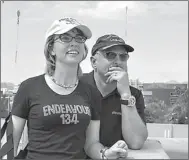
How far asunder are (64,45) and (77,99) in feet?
0.82

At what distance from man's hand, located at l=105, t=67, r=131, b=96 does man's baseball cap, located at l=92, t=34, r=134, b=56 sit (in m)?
0.12

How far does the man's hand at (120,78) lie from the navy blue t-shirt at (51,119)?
12.0 inches

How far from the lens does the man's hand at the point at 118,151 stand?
1.37 metres

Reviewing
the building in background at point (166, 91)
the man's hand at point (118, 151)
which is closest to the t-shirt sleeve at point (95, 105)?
the man's hand at point (118, 151)

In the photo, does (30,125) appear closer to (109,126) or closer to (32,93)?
(32,93)

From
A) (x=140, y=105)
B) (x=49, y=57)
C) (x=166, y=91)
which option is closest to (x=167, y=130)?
(x=166, y=91)

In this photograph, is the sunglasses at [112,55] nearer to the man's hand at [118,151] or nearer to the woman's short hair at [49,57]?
the woman's short hair at [49,57]

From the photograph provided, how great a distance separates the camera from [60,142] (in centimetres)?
136

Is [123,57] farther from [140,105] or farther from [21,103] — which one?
[21,103]

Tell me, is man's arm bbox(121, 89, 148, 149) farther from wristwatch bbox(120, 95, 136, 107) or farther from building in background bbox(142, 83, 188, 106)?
building in background bbox(142, 83, 188, 106)

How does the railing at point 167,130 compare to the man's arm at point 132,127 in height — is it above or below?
below

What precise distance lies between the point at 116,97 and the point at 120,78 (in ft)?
0.50

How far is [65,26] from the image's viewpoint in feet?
4.62

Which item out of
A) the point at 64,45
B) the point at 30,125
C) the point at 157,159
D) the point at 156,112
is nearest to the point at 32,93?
the point at 30,125
